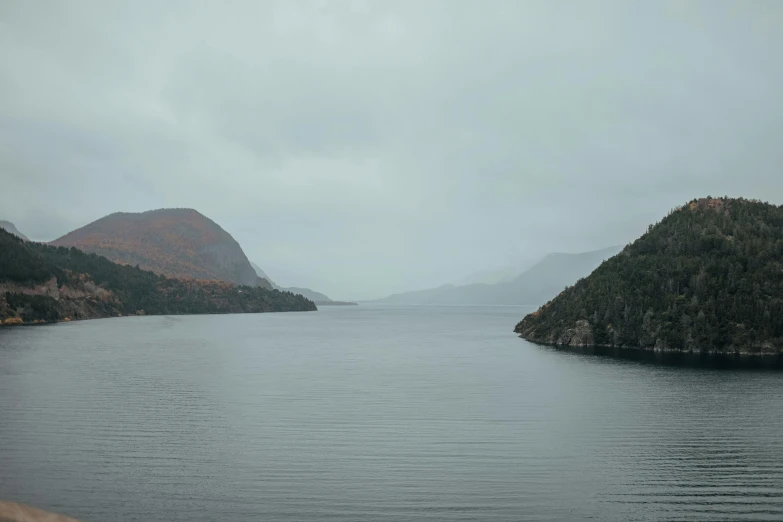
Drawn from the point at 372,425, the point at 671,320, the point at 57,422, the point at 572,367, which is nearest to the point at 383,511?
the point at 372,425

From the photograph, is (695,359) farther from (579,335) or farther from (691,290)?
(579,335)

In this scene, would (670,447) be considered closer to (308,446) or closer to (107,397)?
(308,446)

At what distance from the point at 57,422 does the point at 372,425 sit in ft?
87.4

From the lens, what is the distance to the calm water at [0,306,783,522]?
29.0m

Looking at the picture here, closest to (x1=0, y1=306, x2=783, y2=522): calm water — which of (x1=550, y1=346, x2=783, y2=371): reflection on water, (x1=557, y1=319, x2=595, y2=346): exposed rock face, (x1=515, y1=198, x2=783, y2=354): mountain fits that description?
(x1=550, y1=346, x2=783, y2=371): reflection on water

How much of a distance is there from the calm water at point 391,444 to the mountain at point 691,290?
30.8 m

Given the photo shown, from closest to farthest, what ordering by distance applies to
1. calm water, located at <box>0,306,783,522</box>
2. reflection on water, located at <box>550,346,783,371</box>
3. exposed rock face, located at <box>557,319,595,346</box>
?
calm water, located at <box>0,306,783,522</box> < reflection on water, located at <box>550,346,783,371</box> < exposed rock face, located at <box>557,319,595,346</box>

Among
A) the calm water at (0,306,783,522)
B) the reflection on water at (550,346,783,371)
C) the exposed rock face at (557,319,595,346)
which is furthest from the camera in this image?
the exposed rock face at (557,319,595,346)

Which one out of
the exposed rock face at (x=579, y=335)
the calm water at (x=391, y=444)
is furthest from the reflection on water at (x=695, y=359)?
the calm water at (x=391, y=444)

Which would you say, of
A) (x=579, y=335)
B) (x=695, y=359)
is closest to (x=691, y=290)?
(x=695, y=359)

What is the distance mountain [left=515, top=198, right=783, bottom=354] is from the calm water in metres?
30.8

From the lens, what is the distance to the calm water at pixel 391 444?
95.1ft

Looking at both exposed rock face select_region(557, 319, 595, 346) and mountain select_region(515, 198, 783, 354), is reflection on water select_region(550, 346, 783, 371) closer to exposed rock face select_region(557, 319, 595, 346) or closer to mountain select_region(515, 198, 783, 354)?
mountain select_region(515, 198, 783, 354)

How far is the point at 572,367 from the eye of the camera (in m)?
88.6
